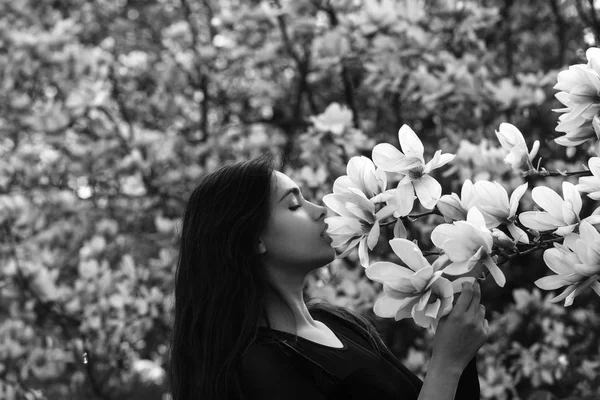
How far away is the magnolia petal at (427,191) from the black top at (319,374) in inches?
14.2

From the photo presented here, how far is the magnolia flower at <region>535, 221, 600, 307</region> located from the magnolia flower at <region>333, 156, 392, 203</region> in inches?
9.7

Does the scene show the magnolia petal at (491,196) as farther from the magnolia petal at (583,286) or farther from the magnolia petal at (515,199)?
the magnolia petal at (583,286)

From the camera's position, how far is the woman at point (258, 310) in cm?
127

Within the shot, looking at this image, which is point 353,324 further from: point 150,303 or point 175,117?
point 175,117

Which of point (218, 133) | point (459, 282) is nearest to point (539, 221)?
point (459, 282)

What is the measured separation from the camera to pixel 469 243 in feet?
3.15

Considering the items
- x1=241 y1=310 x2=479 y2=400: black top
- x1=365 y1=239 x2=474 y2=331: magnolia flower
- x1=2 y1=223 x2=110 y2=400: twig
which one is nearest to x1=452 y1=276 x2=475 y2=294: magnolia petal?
x1=365 y1=239 x2=474 y2=331: magnolia flower

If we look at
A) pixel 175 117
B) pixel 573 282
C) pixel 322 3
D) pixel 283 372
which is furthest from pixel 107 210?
pixel 573 282

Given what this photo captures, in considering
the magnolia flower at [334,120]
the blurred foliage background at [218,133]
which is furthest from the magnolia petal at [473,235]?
the magnolia flower at [334,120]

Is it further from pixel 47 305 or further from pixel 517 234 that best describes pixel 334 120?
pixel 47 305

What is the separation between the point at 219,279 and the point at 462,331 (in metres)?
0.44

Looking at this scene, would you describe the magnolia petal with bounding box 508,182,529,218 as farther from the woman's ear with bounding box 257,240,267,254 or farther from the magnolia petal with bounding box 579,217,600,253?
the woman's ear with bounding box 257,240,267,254

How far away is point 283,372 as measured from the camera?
1239mm

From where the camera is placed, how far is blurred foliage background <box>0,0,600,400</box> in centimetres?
281
